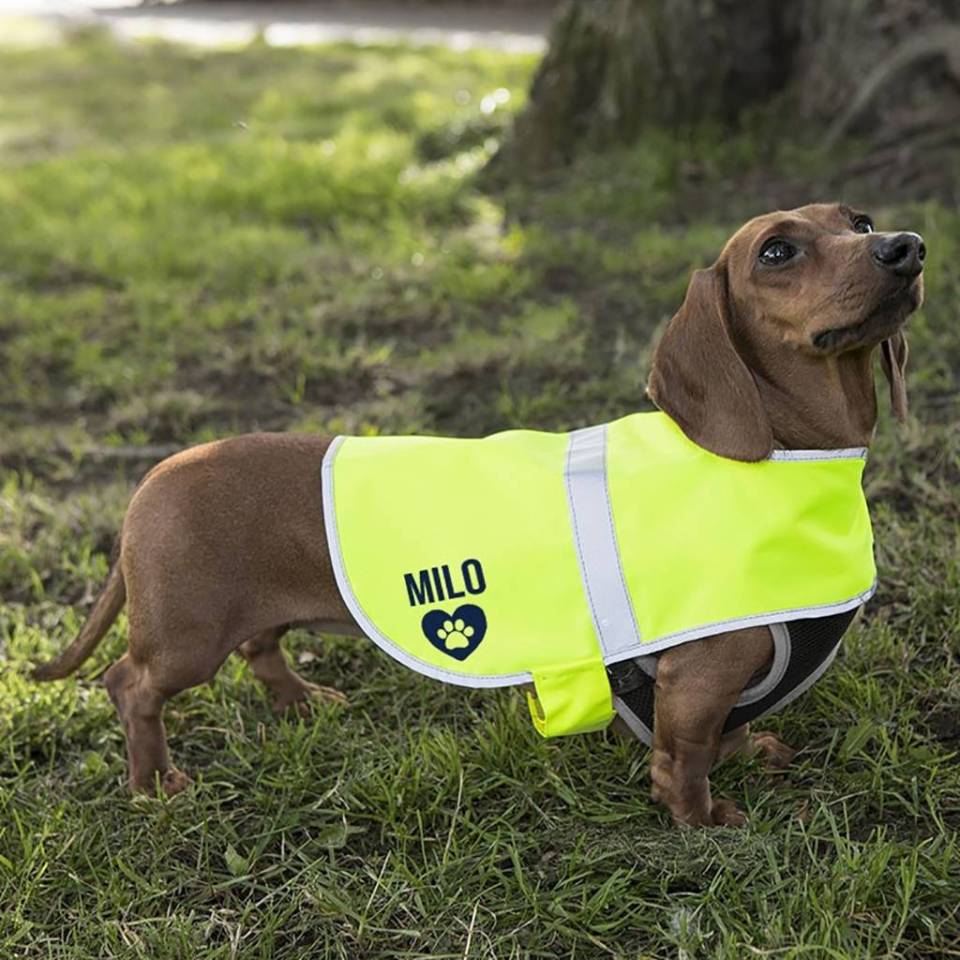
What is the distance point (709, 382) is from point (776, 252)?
0.34 m

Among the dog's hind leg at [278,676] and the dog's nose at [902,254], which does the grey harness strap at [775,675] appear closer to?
the dog's nose at [902,254]

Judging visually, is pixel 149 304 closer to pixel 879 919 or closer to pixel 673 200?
pixel 673 200

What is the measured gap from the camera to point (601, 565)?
2.72 metres

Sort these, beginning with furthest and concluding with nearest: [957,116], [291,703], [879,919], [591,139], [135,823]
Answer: [591,139], [957,116], [291,703], [135,823], [879,919]

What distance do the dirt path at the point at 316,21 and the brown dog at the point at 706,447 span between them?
10216 mm

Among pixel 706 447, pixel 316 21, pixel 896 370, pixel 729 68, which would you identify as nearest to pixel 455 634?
pixel 706 447

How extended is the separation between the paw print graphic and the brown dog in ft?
0.98

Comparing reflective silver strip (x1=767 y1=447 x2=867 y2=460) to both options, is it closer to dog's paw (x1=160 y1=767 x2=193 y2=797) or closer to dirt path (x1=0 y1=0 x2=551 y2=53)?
dog's paw (x1=160 y1=767 x2=193 y2=797)

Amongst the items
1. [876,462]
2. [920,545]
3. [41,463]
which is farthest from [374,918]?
[41,463]

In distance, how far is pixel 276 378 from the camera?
5.41 metres

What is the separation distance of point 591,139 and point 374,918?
5417mm

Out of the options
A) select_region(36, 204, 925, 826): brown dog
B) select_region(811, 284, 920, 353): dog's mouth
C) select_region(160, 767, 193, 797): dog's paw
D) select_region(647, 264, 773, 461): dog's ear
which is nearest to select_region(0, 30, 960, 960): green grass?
select_region(160, 767, 193, 797): dog's paw

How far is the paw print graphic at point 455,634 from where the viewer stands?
280cm

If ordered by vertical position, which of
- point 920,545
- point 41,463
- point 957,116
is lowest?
point 41,463
